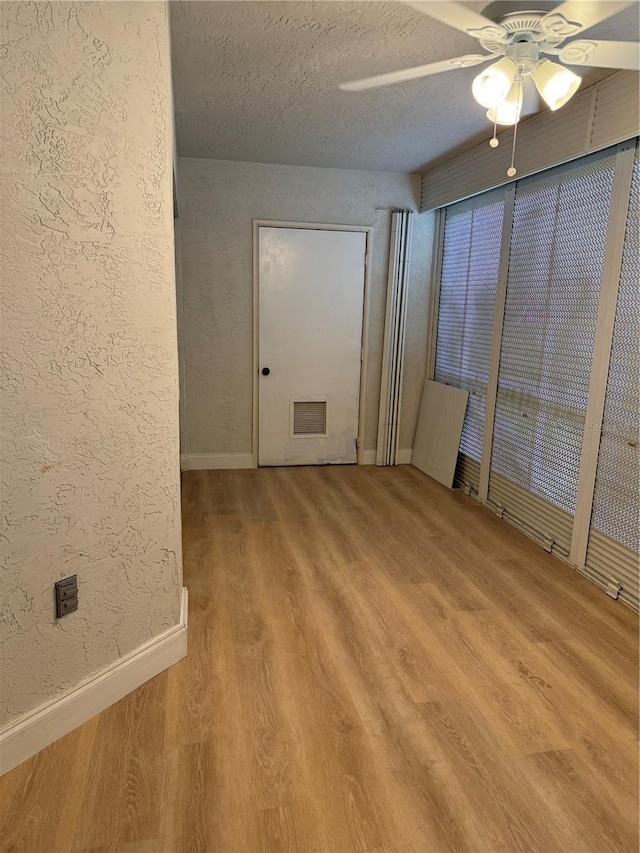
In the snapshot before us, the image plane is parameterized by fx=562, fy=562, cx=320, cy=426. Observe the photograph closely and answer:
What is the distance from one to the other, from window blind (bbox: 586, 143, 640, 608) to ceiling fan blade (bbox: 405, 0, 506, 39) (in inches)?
51.8

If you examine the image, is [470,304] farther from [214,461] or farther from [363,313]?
[214,461]

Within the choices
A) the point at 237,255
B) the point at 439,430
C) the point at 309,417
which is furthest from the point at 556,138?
the point at 309,417

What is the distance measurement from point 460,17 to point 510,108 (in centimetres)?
46

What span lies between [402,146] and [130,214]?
272cm

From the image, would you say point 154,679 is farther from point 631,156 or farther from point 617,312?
point 631,156

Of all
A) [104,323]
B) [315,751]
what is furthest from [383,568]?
[104,323]

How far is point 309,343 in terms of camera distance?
484 cm

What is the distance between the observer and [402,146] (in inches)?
154

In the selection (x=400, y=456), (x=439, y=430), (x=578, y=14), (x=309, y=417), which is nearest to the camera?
(x=578, y=14)

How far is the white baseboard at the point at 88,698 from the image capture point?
1733 millimetres

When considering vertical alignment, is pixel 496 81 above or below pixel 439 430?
above

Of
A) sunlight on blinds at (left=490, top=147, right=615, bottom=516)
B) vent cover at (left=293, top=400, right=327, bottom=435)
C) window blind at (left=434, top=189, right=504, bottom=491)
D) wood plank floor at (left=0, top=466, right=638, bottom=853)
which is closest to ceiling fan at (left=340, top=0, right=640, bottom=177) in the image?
sunlight on blinds at (left=490, top=147, right=615, bottom=516)

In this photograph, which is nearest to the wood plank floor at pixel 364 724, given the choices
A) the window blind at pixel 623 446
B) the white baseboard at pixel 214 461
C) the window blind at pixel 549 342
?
the window blind at pixel 623 446

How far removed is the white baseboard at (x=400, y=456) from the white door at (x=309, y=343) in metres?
0.17
